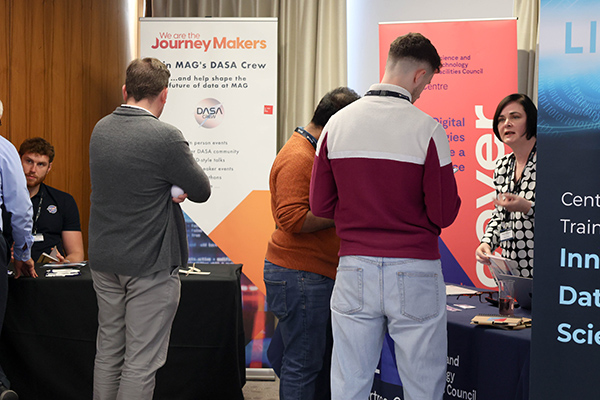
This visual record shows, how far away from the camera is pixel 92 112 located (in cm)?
415

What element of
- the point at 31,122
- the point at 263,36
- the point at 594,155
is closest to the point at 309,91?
the point at 263,36

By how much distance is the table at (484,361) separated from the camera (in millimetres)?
1693

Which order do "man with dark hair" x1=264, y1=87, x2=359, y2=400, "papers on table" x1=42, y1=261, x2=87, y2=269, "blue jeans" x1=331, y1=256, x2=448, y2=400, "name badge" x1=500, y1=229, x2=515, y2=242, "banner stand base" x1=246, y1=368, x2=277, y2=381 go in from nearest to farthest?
"blue jeans" x1=331, y1=256, x2=448, y2=400 < "man with dark hair" x1=264, y1=87, x2=359, y2=400 < "name badge" x1=500, y1=229, x2=515, y2=242 < "papers on table" x1=42, y1=261, x2=87, y2=269 < "banner stand base" x1=246, y1=368, x2=277, y2=381

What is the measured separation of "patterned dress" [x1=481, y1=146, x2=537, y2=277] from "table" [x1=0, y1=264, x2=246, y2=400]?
1.26m

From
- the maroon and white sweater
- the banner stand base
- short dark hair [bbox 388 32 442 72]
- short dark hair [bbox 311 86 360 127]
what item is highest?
short dark hair [bbox 388 32 442 72]

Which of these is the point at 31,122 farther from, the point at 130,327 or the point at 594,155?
the point at 594,155

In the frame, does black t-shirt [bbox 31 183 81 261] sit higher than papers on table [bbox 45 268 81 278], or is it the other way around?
black t-shirt [bbox 31 183 81 261]

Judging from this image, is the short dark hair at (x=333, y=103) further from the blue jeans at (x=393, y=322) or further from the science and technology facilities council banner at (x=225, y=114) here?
the science and technology facilities council banner at (x=225, y=114)

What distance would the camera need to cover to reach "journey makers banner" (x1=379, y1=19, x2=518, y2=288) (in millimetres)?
3742

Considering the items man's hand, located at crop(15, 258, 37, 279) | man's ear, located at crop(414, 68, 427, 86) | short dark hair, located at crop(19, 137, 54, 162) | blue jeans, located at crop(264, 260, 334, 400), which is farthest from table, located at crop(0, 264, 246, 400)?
man's ear, located at crop(414, 68, 427, 86)

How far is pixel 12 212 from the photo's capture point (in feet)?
8.20

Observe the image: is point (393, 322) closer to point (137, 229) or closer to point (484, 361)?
point (484, 361)

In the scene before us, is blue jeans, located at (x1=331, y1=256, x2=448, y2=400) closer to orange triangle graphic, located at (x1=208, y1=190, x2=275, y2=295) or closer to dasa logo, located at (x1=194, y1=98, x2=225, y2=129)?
orange triangle graphic, located at (x1=208, y1=190, x2=275, y2=295)

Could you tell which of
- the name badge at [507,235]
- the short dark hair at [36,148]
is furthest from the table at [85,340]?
the name badge at [507,235]
